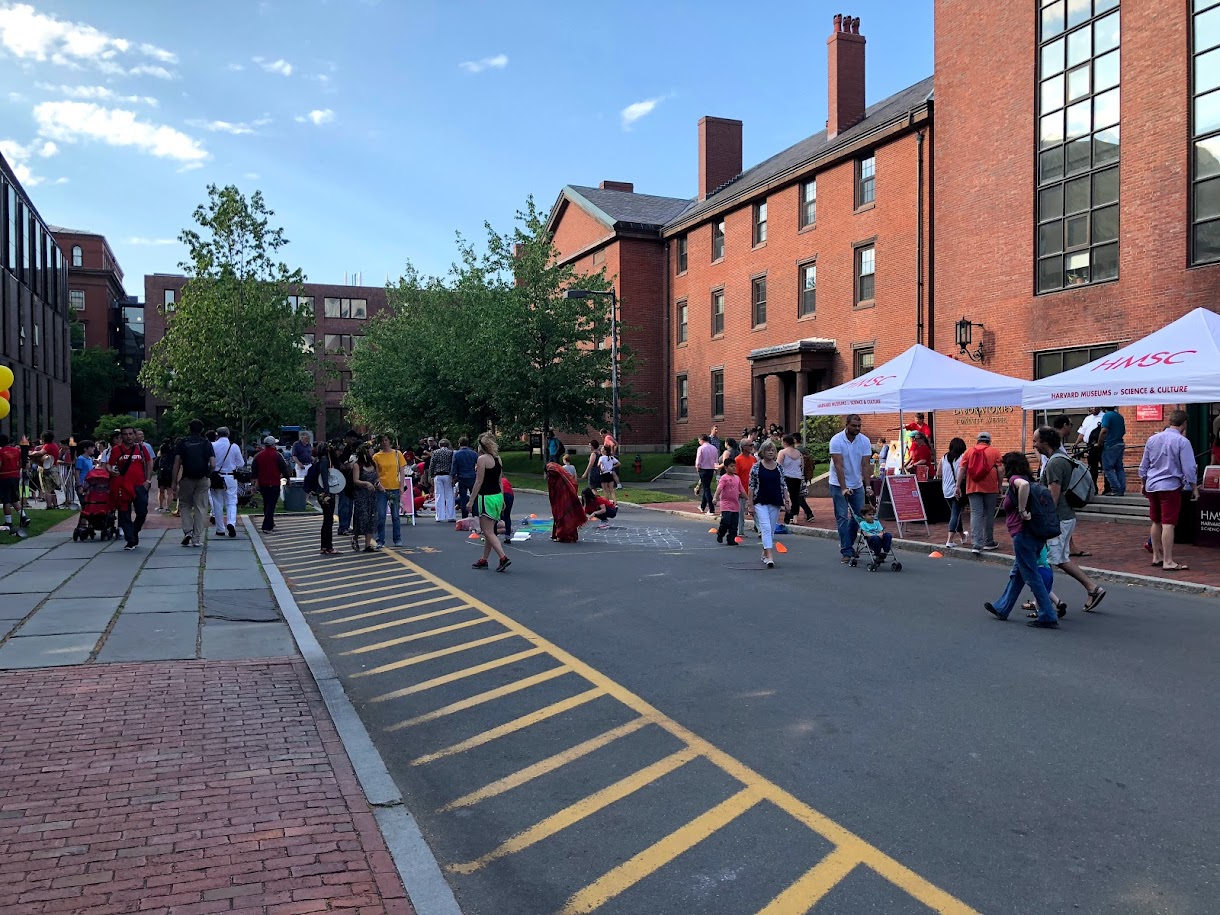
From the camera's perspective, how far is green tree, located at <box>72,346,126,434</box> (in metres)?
70.2

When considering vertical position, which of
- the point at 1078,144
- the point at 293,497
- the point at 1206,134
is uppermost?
the point at 1078,144

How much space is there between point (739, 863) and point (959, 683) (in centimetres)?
318

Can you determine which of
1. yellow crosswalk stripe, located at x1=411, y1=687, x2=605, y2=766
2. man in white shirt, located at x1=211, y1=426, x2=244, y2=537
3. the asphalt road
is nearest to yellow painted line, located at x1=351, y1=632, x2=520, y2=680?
the asphalt road

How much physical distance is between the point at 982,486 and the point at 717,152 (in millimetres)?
29463

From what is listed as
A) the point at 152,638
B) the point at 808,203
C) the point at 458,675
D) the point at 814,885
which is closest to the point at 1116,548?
the point at 458,675

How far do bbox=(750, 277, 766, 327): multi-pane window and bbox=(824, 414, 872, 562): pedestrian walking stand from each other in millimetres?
21021

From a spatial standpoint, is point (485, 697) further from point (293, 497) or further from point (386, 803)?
point (293, 497)

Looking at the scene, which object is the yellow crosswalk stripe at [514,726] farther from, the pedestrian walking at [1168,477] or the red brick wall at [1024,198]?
the red brick wall at [1024,198]

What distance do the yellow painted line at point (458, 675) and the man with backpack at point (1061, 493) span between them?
5.04 metres

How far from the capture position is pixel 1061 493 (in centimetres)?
904

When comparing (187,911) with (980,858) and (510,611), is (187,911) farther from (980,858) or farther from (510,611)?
(510,611)

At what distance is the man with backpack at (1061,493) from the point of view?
886 centimetres

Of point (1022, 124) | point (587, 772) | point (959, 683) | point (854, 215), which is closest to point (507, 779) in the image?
point (587, 772)

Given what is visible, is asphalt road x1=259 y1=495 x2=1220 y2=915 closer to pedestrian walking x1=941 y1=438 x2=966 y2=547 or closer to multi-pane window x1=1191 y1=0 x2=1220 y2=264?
pedestrian walking x1=941 y1=438 x2=966 y2=547
